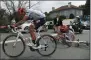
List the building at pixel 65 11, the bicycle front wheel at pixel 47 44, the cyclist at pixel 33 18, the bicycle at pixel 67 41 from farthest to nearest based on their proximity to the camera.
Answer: the building at pixel 65 11
the bicycle at pixel 67 41
the bicycle front wheel at pixel 47 44
the cyclist at pixel 33 18

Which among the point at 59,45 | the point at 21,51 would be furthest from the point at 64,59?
the point at 59,45

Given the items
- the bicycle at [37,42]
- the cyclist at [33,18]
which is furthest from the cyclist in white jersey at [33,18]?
the bicycle at [37,42]

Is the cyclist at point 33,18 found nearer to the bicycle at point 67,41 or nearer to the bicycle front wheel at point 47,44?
the bicycle front wheel at point 47,44

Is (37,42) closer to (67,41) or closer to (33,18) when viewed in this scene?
(33,18)

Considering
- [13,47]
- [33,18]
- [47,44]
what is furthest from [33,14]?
[13,47]

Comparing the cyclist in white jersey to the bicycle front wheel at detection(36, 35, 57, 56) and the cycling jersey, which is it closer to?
the cycling jersey

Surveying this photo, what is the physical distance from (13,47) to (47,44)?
1058 mm

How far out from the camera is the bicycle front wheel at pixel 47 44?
7.07 meters

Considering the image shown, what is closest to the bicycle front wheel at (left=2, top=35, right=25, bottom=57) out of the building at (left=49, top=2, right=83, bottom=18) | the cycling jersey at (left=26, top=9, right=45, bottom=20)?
the cycling jersey at (left=26, top=9, right=45, bottom=20)

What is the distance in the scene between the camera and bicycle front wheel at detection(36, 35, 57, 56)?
7.07 metres

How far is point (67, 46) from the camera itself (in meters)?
9.12

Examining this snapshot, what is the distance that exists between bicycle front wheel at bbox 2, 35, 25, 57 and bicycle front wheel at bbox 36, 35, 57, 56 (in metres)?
0.55

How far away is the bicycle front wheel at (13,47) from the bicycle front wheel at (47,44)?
0.55 meters

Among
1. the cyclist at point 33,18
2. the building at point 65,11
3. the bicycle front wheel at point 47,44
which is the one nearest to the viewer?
the cyclist at point 33,18
